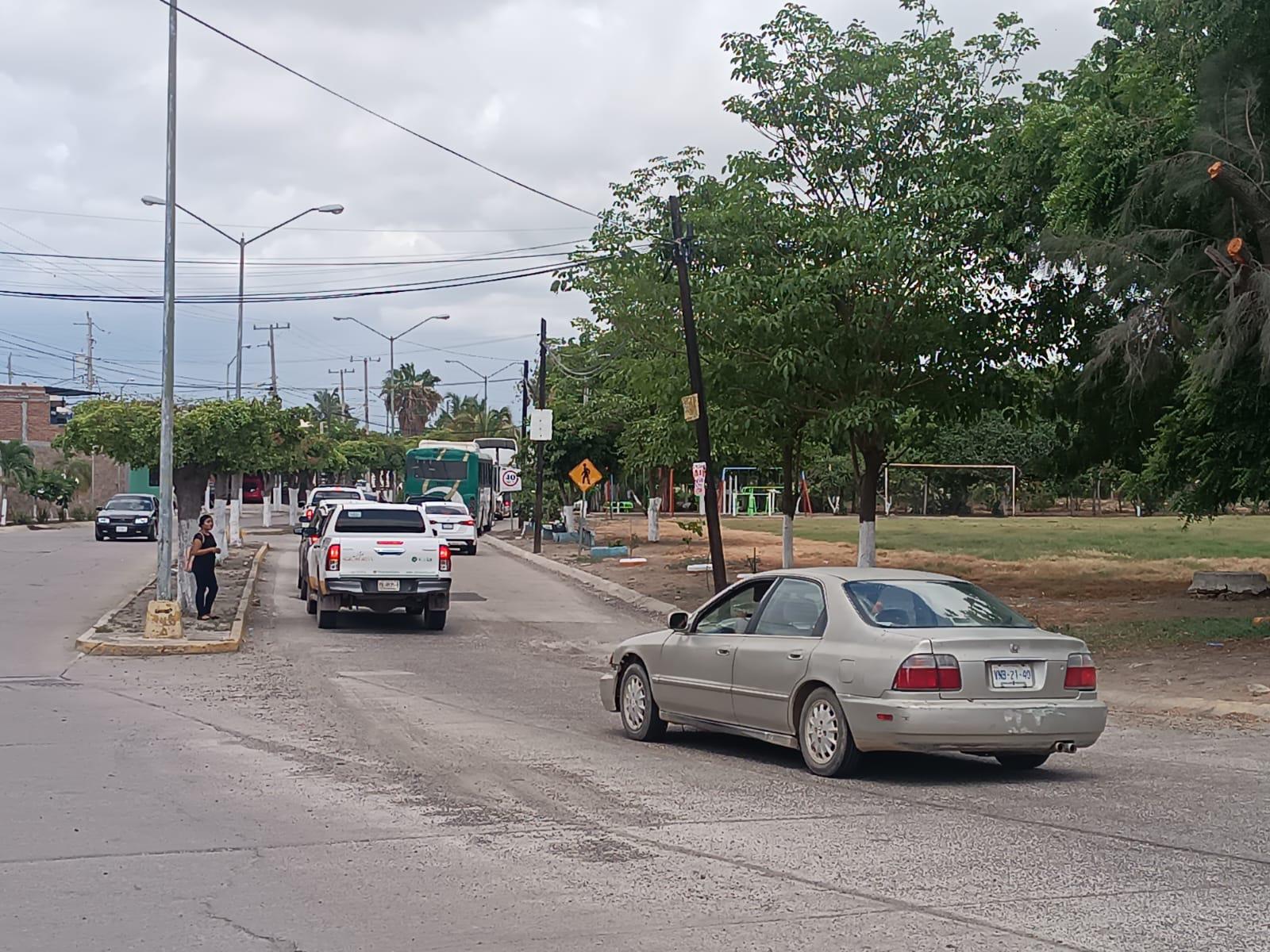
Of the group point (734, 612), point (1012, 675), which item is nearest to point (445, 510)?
point (734, 612)

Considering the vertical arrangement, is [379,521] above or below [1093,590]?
above

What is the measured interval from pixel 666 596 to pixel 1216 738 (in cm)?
1801

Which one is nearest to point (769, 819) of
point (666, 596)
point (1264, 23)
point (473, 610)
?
point (1264, 23)

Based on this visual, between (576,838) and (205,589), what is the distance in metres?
16.0

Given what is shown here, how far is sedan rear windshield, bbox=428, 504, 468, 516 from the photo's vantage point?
143ft

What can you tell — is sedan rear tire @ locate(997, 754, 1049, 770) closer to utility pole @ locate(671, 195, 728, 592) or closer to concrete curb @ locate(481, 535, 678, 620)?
utility pole @ locate(671, 195, 728, 592)

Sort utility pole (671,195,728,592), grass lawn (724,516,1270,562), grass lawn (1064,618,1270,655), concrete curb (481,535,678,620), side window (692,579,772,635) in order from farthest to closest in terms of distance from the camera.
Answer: grass lawn (724,516,1270,562)
concrete curb (481,535,678,620)
utility pole (671,195,728,592)
grass lawn (1064,618,1270,655)
side window (692,579,772,635)

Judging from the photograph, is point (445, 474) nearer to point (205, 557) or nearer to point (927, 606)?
point (205, 557)

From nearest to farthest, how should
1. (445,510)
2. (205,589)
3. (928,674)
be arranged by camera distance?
(928,674), (205,589), (445,510)

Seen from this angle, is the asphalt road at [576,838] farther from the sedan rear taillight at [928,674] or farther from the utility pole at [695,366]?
the utility pole at [695,366]

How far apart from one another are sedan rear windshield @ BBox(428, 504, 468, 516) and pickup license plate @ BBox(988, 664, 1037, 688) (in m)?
34.5

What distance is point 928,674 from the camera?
9.63m

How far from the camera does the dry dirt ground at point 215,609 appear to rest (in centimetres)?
2166

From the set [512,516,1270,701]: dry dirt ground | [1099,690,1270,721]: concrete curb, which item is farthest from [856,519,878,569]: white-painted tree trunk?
[1099,690,1270,721]: concrete curb
